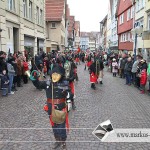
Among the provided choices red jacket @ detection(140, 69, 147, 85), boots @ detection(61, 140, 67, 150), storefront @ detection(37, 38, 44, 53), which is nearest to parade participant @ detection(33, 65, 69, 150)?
boots @ detection(61, 140, 67, 150)

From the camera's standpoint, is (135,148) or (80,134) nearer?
(135,148)

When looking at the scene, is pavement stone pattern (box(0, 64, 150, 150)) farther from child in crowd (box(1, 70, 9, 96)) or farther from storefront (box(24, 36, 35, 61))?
storefront (box(24, 36, 35, 61))

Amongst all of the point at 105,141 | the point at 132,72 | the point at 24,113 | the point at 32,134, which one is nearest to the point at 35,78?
the point at 32,134

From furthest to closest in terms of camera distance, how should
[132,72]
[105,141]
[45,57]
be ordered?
1. [45,57]
2. [132,72]
3. [105,141]

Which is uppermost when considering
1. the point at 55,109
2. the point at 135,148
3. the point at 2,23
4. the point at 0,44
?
the point at 2,23

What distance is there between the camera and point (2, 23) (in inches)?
567

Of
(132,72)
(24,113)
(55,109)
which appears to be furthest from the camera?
(132,72)

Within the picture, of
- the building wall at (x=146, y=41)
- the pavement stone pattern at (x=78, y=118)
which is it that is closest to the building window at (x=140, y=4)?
the building wall at (x=146, y=41)

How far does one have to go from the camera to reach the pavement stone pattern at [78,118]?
16.9ft

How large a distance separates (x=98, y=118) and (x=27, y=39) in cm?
1528

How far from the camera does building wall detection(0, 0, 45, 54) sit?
14766 mm

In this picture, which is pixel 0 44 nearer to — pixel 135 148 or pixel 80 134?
pixel 80 134

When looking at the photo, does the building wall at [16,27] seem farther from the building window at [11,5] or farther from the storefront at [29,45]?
the building window at [11,5]

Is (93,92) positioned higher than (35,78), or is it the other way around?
(35,78)
